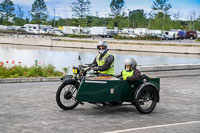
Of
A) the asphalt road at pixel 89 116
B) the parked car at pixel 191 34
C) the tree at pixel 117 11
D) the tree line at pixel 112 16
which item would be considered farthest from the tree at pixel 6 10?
the asphalt road at pixel 89 116

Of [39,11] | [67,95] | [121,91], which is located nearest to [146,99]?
[121,91]

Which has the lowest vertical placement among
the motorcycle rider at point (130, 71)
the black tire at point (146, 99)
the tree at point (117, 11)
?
the black tire at point (146, 99)

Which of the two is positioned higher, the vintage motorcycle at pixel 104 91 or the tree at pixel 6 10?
the tree at pixel 6 10

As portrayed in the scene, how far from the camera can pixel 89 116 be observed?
9.09 m

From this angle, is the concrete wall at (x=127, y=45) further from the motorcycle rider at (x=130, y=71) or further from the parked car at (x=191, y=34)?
the motorcycle rider at (x=130, y=71)

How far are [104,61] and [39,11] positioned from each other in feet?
389

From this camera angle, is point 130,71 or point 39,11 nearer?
point 130,71

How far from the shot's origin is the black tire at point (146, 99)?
951 cm

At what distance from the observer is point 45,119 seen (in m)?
8.60

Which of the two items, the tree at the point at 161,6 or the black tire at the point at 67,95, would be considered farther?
the tree at the point at 161,6

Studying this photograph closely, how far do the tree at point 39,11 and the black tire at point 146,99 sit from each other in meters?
113

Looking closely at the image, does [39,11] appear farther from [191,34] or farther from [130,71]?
[130,71]

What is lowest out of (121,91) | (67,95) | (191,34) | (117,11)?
(67,95)

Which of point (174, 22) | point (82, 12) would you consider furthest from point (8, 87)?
point (174, 22)
